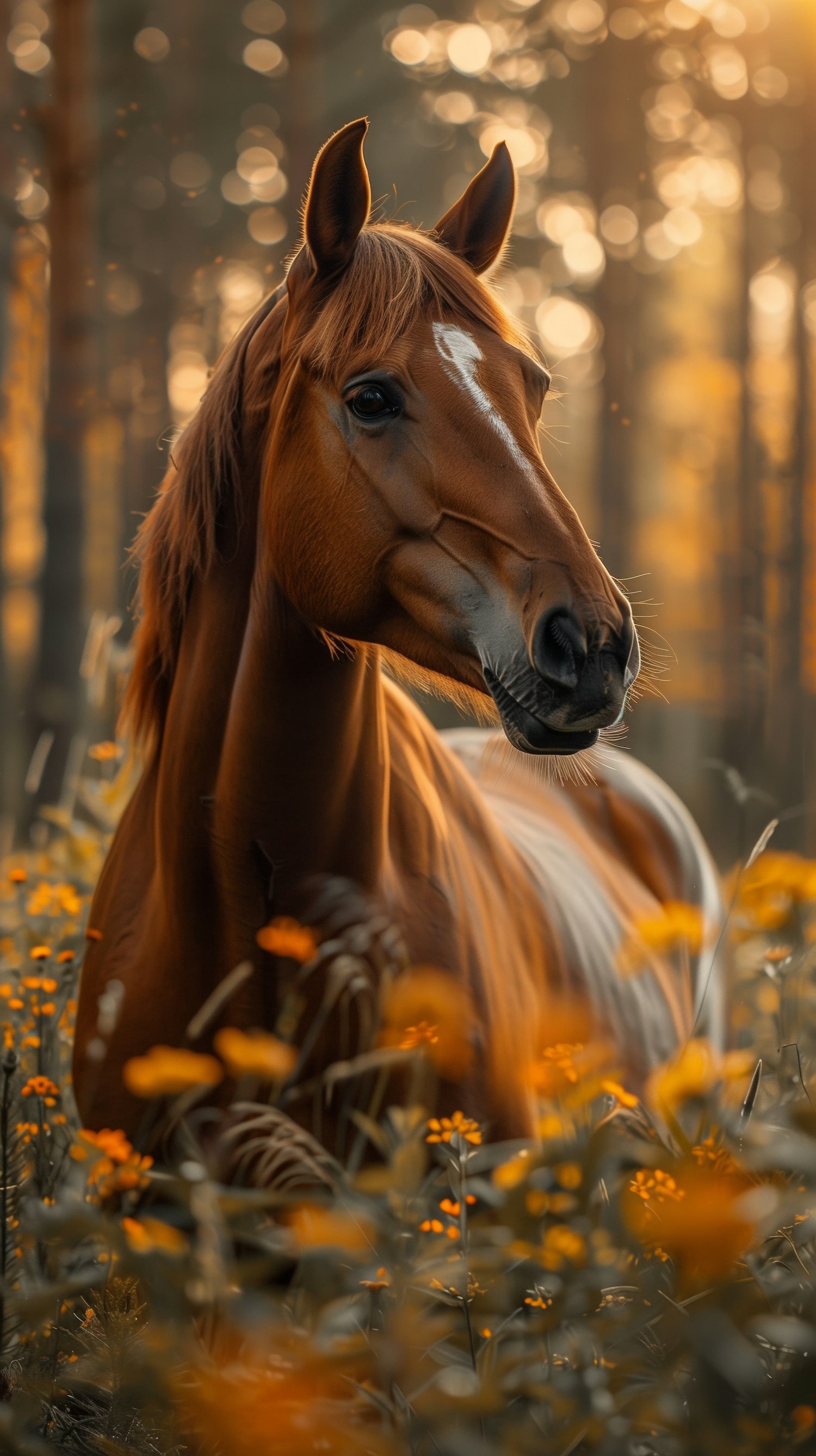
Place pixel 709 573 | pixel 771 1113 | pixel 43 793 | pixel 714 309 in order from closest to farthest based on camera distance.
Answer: pixel 771 1113
pixel 43 793
pixel 714 309
pixel 709 573

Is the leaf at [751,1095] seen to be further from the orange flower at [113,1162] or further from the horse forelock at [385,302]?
the horse forelock at [385,302]

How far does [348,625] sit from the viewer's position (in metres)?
1.80

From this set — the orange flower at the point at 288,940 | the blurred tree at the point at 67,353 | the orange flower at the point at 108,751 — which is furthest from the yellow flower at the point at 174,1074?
the blurred tree at the point at 67,353

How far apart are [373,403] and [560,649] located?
0.61m

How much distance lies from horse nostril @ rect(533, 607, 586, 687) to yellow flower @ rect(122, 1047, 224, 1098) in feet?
2.65

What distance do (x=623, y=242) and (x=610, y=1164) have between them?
1082 cm

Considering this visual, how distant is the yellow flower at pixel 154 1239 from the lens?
1140mm

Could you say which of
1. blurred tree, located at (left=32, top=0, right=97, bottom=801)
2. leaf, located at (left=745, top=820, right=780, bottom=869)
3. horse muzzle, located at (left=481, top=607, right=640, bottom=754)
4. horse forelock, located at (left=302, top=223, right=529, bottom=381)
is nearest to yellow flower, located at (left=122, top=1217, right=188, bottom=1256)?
horse muzzle, located at (left=481, top=607, right=640, bottom=754)

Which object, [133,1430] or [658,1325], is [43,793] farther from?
[658,1325]

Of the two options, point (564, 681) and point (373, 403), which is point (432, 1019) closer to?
point (564, 681)

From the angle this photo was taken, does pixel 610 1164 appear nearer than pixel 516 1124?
Yes

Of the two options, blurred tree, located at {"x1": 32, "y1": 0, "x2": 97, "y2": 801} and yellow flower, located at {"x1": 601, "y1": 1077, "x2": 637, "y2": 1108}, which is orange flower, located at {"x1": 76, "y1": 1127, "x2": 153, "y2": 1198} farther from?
blurred tree, located at {"x1": 32, "y1": 0, "x2": 97, "y2": 801}

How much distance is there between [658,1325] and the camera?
Result: 1022 mm

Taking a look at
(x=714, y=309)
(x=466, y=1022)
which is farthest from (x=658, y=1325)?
(x=714, y=309)
